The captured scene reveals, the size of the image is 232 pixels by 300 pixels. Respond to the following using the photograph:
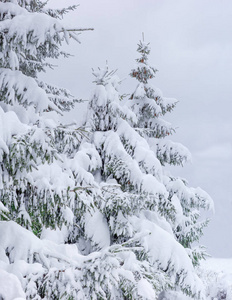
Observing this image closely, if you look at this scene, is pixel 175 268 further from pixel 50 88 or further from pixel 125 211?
pixel 50 88

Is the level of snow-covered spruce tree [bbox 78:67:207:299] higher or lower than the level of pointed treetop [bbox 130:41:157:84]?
lower

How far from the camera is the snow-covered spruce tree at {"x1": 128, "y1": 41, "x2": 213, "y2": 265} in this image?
12.5 metres

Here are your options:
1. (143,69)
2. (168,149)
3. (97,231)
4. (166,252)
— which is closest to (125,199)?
(97,231)

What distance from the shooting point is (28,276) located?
11.2 ft

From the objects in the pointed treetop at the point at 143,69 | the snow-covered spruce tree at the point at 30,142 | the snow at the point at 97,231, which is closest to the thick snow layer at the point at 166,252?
the snow at the point at 97,231

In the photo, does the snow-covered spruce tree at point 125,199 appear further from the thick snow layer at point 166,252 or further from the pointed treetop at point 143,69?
the pointed treetop at point 143,69

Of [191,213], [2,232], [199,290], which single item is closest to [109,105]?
[199,290]

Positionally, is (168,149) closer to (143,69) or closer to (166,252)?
(143,69)

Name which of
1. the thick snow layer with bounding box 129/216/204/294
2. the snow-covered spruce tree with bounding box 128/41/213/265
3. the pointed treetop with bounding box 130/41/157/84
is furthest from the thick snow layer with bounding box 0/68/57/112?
the pointed treetop with bounding box 130/41/157/84

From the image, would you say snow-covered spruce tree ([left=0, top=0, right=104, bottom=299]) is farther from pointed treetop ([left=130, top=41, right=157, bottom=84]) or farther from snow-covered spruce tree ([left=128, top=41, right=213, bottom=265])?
pointed treetop ([left=130, top=41, right=157, bottom=84])

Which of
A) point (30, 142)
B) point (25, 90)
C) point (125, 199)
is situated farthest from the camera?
point (125, 199)

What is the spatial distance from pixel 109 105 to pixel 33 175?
4937mm

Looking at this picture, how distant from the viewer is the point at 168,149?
43.0 feet

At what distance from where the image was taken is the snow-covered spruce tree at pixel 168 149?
41.0ft
